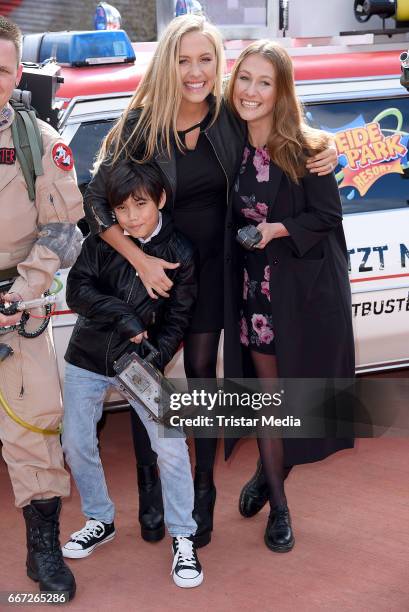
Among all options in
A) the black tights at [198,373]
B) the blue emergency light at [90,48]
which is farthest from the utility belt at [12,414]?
the blue emergency light at [90,48]

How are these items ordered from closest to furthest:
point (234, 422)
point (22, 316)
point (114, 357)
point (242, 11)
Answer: point (22, 316) < point (114, 357) < point (234, 422) < point (242, 11)

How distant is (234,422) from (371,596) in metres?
0.93

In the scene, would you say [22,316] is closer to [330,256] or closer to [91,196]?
[91,196]

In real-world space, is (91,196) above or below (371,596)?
above

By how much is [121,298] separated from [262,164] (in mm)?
724

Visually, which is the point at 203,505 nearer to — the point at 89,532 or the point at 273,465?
the point at 273,465

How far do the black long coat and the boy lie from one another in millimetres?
246

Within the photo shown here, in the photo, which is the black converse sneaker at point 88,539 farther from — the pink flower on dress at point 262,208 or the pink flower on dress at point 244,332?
the pink flower on dress at point 262,208

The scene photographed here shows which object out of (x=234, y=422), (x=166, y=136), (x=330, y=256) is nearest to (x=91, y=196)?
(x=166, y=136)

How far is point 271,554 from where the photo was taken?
3689 mm

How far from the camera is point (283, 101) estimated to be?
11.0ft

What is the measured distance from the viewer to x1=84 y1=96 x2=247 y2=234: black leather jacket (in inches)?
130

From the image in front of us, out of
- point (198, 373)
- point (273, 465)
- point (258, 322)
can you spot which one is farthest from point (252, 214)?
point (273, 465)

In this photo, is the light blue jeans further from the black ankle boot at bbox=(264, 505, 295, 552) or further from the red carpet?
the black ankle boot at bbox=(264, 505, 295, 552)
